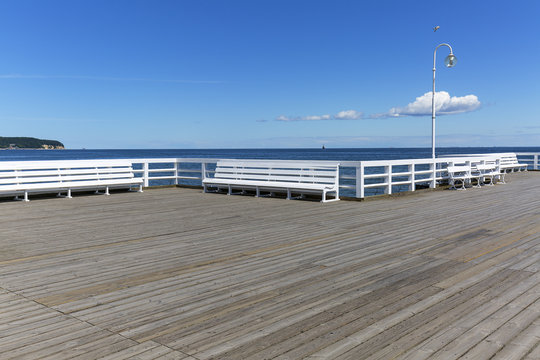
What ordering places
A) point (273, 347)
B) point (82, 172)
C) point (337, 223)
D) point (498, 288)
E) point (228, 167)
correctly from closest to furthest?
point (273, 347) → point (498, 288) → point (337, 223) → point (82, 172) → point (228, 167)

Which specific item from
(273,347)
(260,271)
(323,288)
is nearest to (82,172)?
(260,271)

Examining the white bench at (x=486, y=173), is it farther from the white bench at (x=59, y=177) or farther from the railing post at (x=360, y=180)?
the white bench at (x=59, y=177)

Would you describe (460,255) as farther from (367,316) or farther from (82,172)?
(82,172)

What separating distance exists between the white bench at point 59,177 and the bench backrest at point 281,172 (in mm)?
2439

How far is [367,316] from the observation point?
337 cm

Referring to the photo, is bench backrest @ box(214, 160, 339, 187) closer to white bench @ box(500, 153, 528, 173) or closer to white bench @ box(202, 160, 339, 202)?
white bench @ box(202, 160, 339, 202)

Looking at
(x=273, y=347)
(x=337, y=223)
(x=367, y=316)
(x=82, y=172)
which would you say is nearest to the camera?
(x=273, y=347)

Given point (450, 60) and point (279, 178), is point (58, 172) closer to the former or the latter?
point (279, 178)

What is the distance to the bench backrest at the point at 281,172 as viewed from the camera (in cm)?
1062

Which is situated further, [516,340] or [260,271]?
[260,271]

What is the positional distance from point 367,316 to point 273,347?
0.83m

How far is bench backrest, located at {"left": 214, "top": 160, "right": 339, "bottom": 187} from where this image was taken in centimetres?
1062

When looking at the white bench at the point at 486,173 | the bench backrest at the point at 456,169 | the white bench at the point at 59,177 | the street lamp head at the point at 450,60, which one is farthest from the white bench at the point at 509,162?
the white bench at the point at 59,177

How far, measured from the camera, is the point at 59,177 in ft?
37.9
